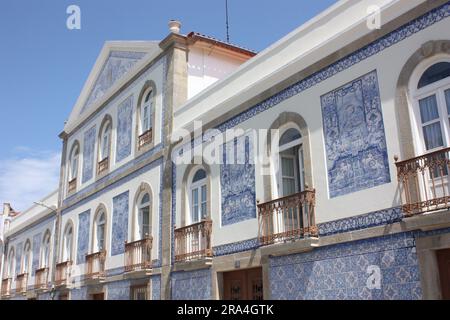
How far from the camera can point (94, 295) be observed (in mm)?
16406

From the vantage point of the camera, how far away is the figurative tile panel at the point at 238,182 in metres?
10.6

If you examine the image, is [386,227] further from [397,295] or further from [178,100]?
[178,100]

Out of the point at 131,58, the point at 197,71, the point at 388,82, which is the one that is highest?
the point at 131,58

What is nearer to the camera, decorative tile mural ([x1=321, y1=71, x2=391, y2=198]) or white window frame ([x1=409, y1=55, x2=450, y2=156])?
white window frame ([x1=409, y1=55, x2=450, y2=156])

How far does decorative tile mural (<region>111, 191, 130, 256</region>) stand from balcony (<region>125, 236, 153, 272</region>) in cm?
67

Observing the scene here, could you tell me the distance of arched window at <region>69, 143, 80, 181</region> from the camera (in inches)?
798

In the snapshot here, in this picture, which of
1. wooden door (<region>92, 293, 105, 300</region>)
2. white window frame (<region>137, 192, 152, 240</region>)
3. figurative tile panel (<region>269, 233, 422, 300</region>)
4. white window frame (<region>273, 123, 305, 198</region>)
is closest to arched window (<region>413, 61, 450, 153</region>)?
figurative tile panel (<region>269, 233, 422, 300</region>)

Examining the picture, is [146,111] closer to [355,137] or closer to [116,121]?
[116,121]

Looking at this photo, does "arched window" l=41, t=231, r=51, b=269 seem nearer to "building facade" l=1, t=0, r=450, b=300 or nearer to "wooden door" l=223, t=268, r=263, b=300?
"building facade" l=1, t=0, r=450, b=300

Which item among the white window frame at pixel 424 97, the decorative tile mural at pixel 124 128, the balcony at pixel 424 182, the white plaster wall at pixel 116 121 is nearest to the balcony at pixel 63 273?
the white plaster wall at pixel 116 121

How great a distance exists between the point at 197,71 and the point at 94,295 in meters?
7.42

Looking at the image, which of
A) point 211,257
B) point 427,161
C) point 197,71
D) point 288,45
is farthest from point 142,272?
point 427,161

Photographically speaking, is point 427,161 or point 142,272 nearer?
point 427,161

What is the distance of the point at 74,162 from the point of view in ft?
67.8
